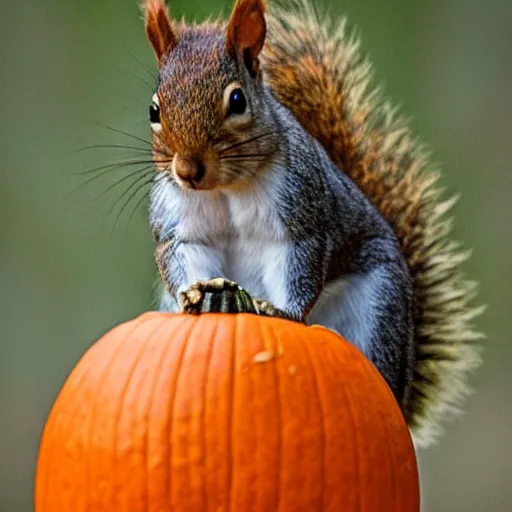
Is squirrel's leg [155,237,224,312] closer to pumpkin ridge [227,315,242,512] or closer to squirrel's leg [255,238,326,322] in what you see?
squirrel's leg [255,238,326,322]

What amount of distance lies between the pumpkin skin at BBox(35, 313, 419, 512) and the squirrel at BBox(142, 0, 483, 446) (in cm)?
10

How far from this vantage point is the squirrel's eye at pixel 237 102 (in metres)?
1.20

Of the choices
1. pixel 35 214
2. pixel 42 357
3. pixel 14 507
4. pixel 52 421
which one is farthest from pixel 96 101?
pixel 52 421

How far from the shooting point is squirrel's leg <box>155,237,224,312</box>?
4.42 ft

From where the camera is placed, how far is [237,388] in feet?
3.51

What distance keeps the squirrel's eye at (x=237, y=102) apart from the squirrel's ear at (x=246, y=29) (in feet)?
0.18

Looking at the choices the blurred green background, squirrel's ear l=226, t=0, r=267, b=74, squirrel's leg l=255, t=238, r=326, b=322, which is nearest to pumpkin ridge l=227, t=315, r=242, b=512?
squirrel's leg l=255, t=238, r=326, b=322

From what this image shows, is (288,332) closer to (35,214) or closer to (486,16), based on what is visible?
(35,214)

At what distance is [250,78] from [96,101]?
90 cm

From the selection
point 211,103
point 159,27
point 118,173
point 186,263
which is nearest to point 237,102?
point 211,103

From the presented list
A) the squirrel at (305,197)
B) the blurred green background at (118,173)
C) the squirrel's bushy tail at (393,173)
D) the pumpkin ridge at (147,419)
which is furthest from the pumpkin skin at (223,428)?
the blurred green background at (118,173)

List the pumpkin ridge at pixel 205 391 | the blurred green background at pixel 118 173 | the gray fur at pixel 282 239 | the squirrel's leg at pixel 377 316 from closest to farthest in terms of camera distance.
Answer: the pumpkin ridge at pixel 205 391, the gray fur at pixel 282 239, the squirrel's leg at pixel 377 316, the blurred green background at pixel 118 173

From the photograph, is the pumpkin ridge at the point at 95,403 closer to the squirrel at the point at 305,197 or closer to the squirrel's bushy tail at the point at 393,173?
the squirrel at the point at 305,197

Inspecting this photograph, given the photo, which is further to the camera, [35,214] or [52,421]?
[35,214]
